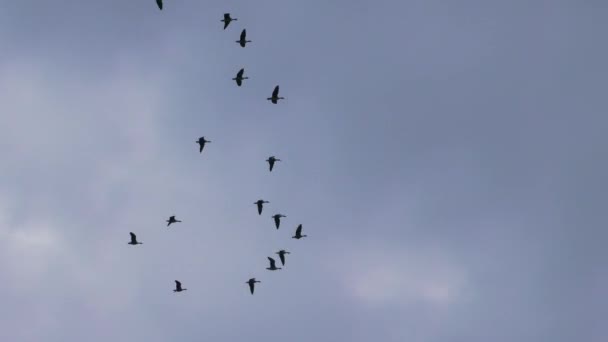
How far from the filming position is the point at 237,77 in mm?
159500

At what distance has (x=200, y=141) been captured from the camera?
541 feet

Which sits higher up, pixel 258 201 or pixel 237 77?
pixel 237 77

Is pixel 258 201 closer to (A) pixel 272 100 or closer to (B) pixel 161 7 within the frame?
(A) pixel 272 100

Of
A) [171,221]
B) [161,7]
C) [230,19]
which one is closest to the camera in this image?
[161,7]

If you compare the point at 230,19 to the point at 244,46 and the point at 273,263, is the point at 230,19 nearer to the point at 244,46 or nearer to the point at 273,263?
the point at 244,46

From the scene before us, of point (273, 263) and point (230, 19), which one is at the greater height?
point (230, 19)

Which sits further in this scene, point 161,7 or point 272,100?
point 272,100

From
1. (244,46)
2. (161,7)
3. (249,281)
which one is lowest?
(249,281)

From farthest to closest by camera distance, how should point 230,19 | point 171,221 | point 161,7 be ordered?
point 171,221 → point 230,19 → point 161,7

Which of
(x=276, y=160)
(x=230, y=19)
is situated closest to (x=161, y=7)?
(x=230, y=19)

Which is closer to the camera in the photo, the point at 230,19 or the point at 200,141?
the point at 230,19

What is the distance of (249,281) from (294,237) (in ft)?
31.3

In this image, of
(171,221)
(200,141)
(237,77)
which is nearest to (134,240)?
(171,221)

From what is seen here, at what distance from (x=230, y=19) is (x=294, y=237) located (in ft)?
115
